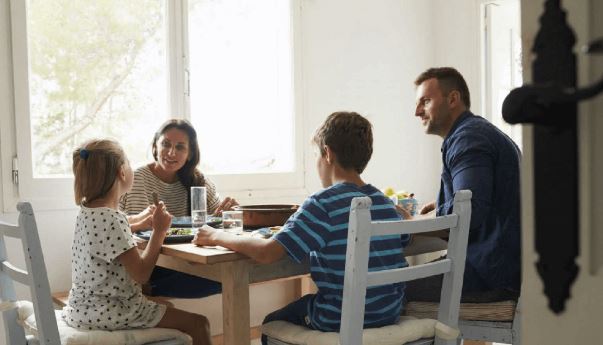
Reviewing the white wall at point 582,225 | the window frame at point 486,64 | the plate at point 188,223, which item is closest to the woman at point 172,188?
the plate at point 188,223

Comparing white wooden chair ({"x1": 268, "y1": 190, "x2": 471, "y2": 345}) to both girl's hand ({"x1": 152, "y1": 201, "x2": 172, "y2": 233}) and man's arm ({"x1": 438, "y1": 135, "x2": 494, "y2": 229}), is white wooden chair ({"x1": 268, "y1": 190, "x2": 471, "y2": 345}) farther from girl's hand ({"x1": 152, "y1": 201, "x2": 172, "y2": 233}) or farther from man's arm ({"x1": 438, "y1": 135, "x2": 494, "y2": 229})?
girl's hand ({"x1": 152, "y1": 201, "x2": 172, "y2": 233})

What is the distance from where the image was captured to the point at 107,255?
1848 millimetres

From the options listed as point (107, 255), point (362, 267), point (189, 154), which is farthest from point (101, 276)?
point (189, 154)

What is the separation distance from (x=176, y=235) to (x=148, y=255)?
0.19 meters

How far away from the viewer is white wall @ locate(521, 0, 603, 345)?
0.41 meters

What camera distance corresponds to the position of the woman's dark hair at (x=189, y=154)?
9.57 ft

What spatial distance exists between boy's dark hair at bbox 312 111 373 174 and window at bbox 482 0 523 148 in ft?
8.29

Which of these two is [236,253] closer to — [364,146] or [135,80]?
[364,146]

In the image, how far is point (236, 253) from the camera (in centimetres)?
178

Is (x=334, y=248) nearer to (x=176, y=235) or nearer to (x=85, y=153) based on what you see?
(x=176, y=235)

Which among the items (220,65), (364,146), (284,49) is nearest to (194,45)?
(220,65)

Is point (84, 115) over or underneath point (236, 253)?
over

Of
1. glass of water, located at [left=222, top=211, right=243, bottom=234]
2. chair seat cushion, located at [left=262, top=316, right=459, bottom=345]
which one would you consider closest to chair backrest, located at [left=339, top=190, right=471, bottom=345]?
chair seat cushion, located at [left=262, top=316, right=459, bottom=345]

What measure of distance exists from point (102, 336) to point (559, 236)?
1.64 meters
